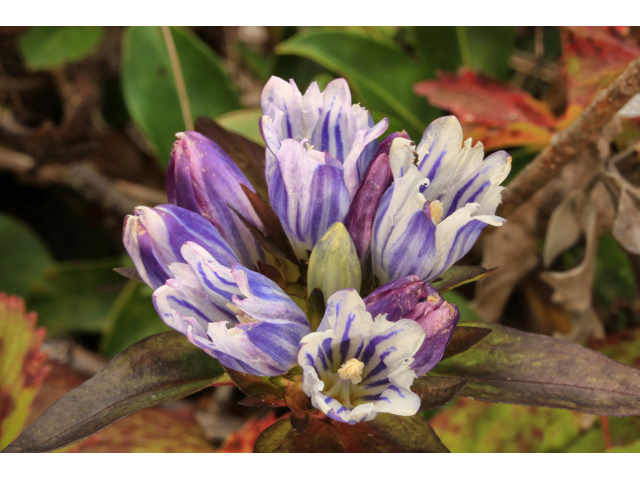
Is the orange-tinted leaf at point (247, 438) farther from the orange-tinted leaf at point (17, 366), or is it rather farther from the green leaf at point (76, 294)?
the green leaf at point (76, 294)

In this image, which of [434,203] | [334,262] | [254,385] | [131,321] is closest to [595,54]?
[434,203]

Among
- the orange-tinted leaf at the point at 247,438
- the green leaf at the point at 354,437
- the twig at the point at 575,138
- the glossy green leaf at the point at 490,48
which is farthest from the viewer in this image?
the glossy green leaf at the point at 490,48

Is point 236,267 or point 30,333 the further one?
point 30,333

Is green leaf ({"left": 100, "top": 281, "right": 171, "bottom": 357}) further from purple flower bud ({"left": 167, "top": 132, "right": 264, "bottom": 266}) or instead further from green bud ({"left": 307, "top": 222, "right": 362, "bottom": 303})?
green bud ({"left": 307, "top": 222, "right": 362, "bottom": 303})

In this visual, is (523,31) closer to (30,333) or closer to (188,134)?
(188,134)

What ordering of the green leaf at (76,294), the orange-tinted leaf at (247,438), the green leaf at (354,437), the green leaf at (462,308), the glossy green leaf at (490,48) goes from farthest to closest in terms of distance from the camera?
the green leaf at (76,294) → the glossy green leaf at (490,48) → the green leaf at (462,308) → the orange-tinted leaf at (247,438) → the green leaf at (354,437)

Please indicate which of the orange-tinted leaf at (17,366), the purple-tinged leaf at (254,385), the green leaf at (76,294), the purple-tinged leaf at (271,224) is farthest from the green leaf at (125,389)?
the green leaf at (76,294)

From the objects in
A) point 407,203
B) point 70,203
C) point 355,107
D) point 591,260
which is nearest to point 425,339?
point 407,203
